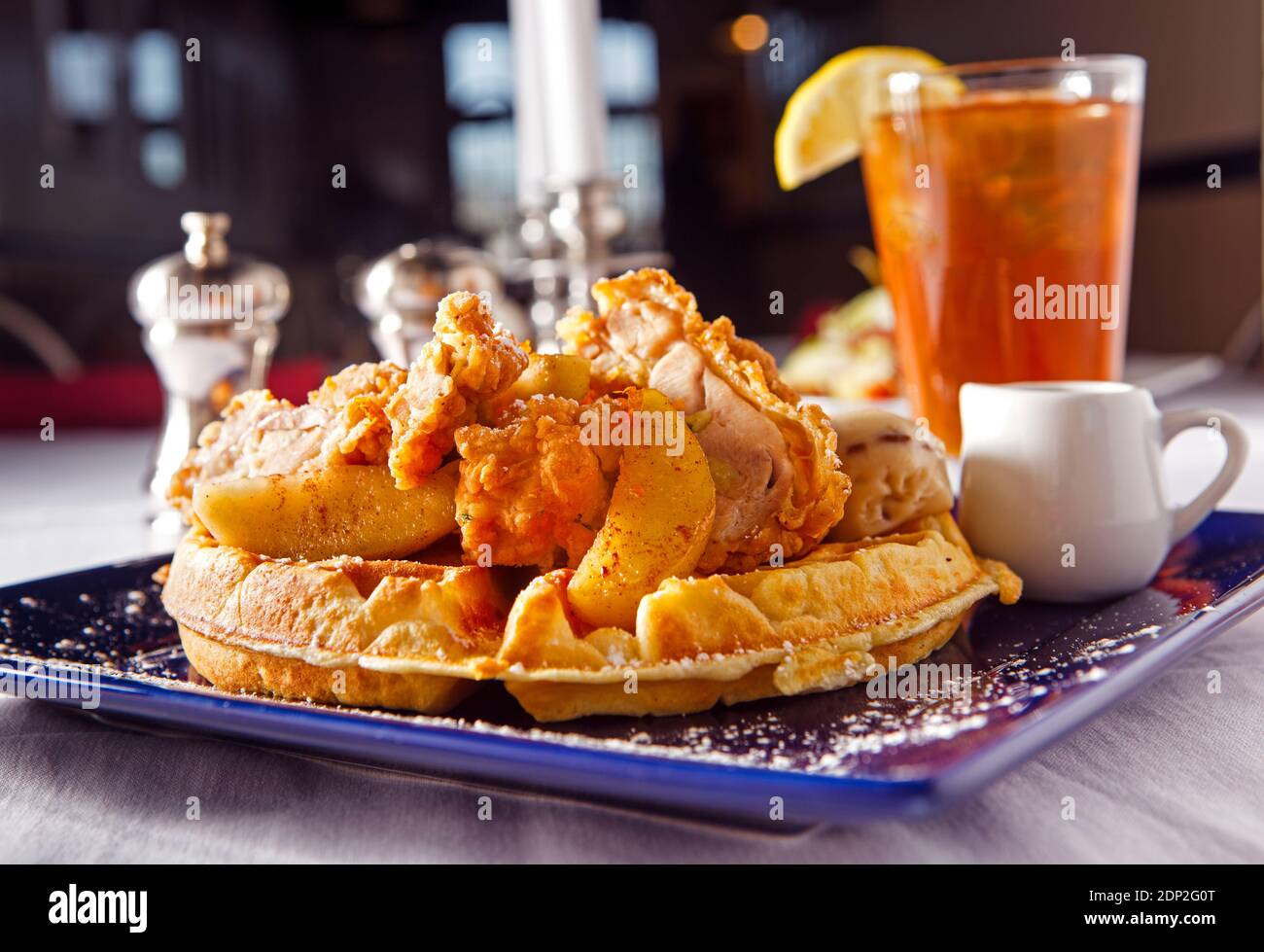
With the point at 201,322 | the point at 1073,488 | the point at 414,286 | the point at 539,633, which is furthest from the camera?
the point at 414,286

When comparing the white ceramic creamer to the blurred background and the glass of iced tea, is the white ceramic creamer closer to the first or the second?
the glass of iced tea

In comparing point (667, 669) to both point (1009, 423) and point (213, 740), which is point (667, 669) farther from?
point (1009, 423)

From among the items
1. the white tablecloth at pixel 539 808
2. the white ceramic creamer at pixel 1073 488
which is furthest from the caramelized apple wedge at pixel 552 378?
the white ceramic creamer at pixel 1073 488

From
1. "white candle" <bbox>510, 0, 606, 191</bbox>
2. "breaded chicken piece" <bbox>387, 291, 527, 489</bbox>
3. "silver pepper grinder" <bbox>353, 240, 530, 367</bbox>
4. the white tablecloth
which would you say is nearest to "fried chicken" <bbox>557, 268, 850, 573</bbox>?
"breaded chicken piece" <bbox>387, 291, 527, 489</bbox>

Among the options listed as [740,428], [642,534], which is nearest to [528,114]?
[740,428]

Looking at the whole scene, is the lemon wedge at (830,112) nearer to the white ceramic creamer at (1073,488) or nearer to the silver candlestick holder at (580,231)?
the silver candlestick holder at (580,231)

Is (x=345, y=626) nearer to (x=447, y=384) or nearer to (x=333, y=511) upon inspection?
(x=333, y=511)
